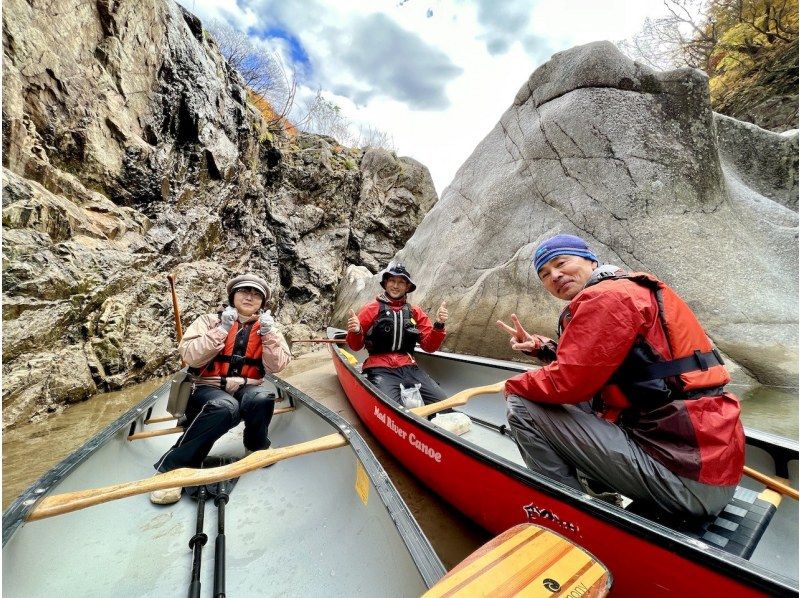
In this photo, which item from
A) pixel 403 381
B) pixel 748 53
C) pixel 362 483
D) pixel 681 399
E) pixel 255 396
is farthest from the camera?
pixel 748 53

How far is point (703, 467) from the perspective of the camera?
58.5 inches

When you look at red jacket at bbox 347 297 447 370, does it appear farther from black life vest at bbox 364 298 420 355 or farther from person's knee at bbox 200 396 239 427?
person's knee at bbox 200 396 239 427

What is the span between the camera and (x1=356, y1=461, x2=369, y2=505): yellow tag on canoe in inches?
79.9

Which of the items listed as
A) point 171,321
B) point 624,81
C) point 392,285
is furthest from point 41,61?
point 624,81

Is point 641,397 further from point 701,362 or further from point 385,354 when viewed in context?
point 385,354

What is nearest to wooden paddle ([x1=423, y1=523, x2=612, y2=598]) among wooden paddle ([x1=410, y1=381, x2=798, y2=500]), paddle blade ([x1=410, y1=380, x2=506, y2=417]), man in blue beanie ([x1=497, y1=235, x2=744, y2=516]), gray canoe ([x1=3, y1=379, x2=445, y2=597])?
gray canoe ([x1=3, y1=379, x2=445, y2=597])

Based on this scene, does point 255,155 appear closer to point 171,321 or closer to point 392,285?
point 171,321

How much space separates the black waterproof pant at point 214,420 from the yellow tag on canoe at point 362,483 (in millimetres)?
1091

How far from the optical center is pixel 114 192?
287 inches

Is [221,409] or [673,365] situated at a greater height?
[673,365]

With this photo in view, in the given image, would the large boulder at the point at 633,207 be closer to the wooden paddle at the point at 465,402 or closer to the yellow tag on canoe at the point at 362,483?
the wooden paddle at the point at 465,402

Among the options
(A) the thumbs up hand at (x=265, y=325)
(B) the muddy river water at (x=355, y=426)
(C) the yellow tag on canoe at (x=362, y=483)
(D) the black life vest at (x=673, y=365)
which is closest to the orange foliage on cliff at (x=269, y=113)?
(B) the muddy river water at (x=355, y=426)

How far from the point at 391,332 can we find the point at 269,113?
20.2m

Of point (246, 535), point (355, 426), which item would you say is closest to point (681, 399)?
point (246, 535)
